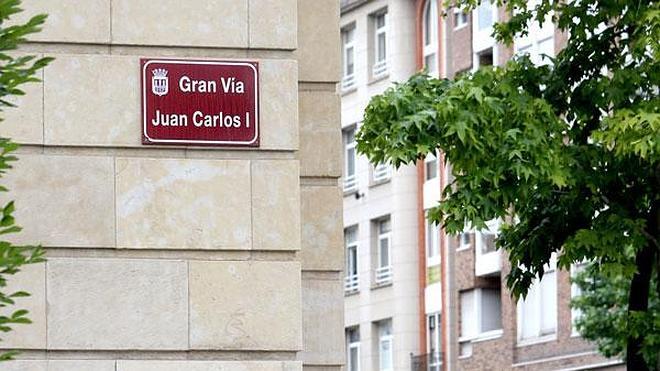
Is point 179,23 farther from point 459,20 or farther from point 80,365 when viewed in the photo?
point 459,20

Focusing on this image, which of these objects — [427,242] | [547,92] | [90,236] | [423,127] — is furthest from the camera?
[427,242]

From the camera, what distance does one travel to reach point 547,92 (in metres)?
20.8

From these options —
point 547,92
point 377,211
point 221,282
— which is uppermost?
point 377,211

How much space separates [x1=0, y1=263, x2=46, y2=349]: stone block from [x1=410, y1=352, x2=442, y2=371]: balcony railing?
50.2m

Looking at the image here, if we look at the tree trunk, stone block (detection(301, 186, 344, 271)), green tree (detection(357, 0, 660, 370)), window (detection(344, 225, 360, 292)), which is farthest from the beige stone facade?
window (detection(344, 225, 360, 292))

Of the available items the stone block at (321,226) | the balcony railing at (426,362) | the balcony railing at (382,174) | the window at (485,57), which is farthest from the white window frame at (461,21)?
the stone block at (321,226)

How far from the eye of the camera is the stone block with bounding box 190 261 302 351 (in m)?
10.1

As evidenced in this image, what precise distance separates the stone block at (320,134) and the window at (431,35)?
4877cm

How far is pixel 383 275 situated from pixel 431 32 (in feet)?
22.7

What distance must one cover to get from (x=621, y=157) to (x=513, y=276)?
5.42 ft

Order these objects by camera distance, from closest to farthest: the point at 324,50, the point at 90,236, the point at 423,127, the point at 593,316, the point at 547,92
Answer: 1. the point at 90,236
2. the point at 324,50
3. the point at 423,127
4. the point at 547,92
5. the point at 593,316

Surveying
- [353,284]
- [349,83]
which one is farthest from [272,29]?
[349,83]

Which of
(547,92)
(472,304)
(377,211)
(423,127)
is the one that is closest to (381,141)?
(423,127)

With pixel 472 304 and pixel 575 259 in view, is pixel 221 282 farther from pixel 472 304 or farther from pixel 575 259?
pixel 472 304
